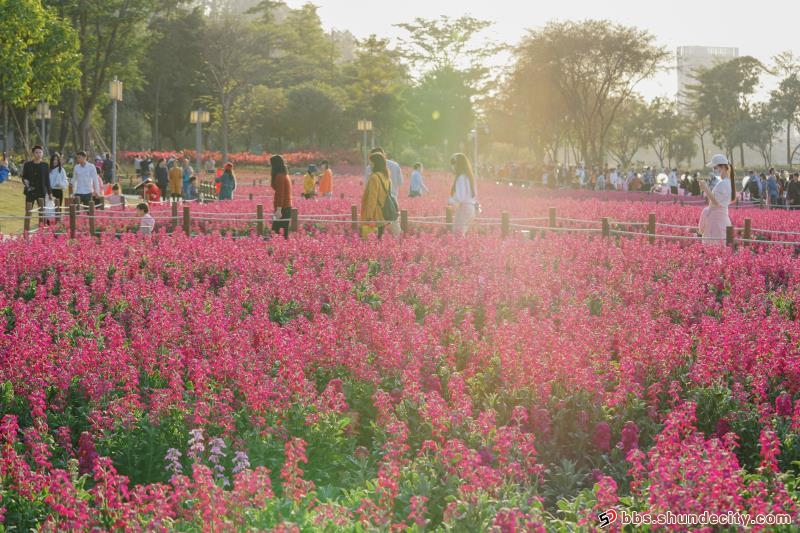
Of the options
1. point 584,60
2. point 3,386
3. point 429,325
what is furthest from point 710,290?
point 584,60

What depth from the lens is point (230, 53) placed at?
69.9 m

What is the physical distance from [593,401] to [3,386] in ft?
13.5

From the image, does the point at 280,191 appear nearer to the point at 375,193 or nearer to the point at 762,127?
the point at 375,193

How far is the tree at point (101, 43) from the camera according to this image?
2110 inches

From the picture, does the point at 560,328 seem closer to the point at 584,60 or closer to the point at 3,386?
→ the point at 3,386

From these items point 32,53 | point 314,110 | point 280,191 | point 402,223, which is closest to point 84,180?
point 280,191

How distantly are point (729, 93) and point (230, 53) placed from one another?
39.8 metres

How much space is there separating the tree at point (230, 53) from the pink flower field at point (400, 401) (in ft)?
190

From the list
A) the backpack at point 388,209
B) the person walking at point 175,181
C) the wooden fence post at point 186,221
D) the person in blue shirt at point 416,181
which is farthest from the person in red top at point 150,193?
the backpack at point 388,209

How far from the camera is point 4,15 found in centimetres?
4056

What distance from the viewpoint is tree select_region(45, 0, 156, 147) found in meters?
53.6

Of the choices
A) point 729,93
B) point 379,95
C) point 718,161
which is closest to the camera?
point 718,161

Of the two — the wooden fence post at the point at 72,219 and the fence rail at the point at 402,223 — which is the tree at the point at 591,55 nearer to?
the fence rail at the point at 402,223

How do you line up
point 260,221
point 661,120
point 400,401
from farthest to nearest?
point 661,120 < point 260,221 < point 400,401
